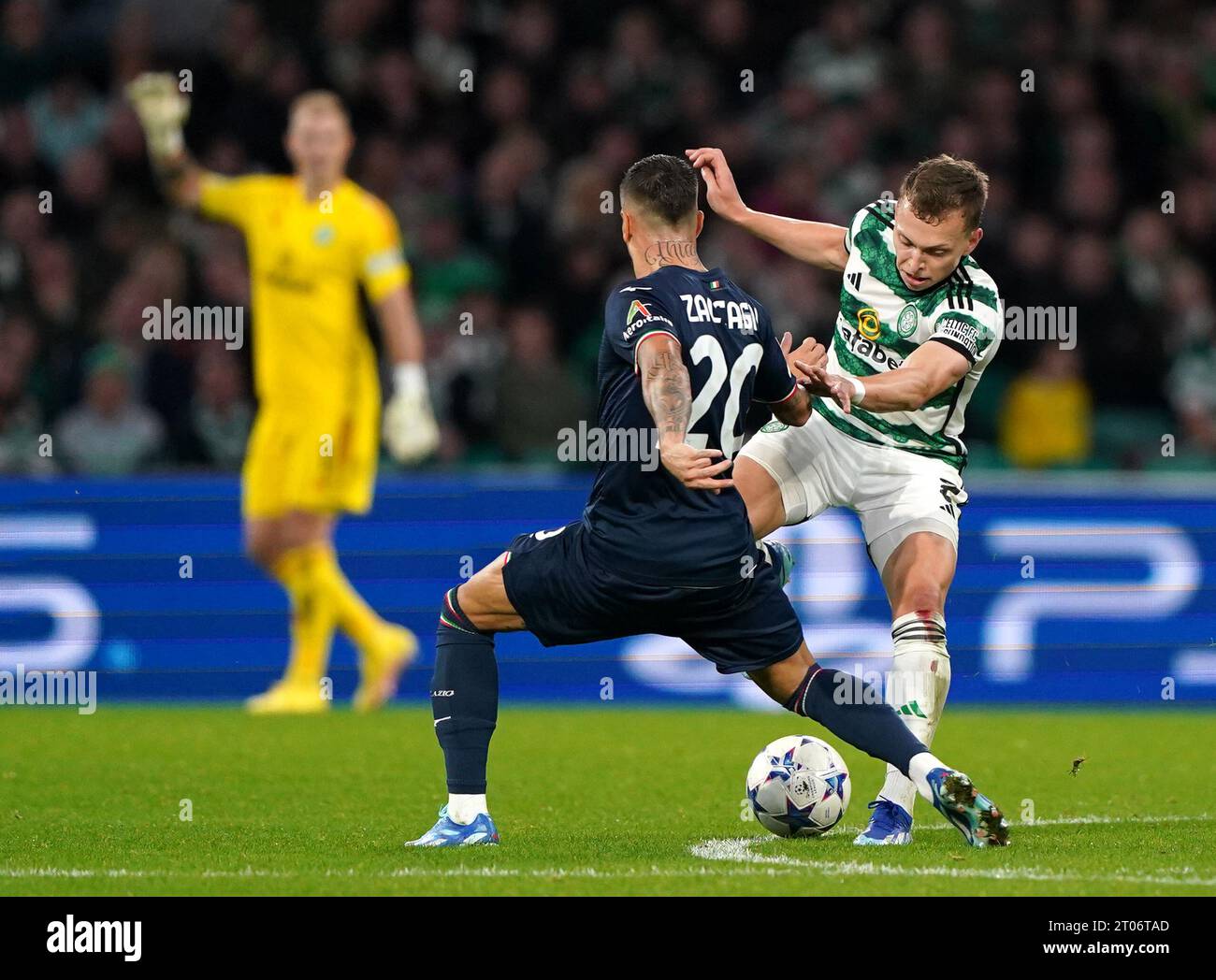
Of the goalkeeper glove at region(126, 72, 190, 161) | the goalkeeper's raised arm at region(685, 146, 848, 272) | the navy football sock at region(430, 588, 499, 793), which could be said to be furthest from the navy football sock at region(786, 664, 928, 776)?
the goalkeeper glove at region(126, 72, 190, 161)

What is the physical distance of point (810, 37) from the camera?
14.9 metres

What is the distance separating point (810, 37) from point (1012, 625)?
5591 mm

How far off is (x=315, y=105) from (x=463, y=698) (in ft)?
23.4

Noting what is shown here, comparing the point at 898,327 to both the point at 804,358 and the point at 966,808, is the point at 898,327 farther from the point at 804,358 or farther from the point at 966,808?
the point at 966,808

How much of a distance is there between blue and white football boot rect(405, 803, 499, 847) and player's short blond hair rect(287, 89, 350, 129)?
23.4 ft

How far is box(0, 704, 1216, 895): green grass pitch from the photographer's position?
17.5 ft

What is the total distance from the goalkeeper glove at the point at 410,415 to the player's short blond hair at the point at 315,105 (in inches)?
70.7

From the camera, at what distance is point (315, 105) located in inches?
486

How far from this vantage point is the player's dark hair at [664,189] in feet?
18.8

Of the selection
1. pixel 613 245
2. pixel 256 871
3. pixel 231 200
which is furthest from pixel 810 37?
pixel 256 871

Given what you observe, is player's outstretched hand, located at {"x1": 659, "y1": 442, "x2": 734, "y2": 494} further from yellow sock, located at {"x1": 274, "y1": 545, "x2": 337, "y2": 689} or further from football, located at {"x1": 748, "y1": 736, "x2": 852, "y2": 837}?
yellow sock, located at {"x1": 274, "y1": 545, "x2": 337, "y2": 689}

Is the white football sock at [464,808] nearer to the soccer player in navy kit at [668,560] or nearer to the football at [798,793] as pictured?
the soccer player in navy kit at [668,560]

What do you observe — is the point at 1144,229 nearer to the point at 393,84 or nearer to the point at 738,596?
the point at 393,84

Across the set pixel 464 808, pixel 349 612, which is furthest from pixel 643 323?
pixel 349 612
